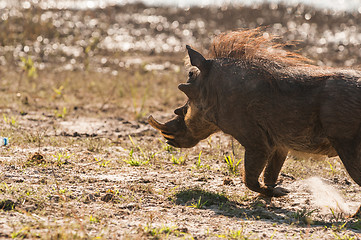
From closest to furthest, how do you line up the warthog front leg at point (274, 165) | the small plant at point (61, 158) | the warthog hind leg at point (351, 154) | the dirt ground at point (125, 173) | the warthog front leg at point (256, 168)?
the dirt ground at point (125, 173) → the warthog hind leg at point (351, 154) → the warthog front leg at point (256, 168) → the warthog front leg at point (274, 165) → the small plant at point (61, 158)

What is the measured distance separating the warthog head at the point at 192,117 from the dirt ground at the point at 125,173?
35 cm

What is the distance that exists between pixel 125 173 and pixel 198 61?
1221mm

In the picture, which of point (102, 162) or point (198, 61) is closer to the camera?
point (198, 61)

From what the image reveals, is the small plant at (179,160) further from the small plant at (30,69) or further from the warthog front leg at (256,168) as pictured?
the small plant at (30,69)

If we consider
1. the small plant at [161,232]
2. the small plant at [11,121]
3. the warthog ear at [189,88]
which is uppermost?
the warthog ear at [189,88]

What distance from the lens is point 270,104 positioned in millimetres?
3592

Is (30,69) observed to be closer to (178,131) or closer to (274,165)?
(178,131)

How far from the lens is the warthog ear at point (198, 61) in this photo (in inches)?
155

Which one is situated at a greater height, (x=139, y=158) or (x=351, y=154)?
(x=351, y=154)

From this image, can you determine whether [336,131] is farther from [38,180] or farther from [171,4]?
[171,4]

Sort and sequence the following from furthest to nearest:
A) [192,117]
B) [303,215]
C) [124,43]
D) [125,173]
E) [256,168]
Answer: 1. [124,43]
2. [125,173]
3. [192,117]
4. [256,168]
5. [303,215]

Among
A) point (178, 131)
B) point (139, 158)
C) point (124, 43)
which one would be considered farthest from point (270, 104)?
point (124, 43)

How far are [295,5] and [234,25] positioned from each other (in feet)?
8.77

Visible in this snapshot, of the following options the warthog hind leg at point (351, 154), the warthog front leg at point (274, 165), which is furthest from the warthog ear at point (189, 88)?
the warthog hind leg at point (351, 154)
